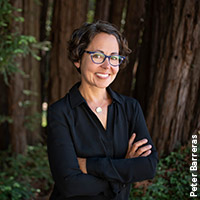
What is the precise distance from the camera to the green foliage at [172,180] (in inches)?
107

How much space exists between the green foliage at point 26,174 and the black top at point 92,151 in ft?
5.68

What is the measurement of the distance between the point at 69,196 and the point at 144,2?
3128mm

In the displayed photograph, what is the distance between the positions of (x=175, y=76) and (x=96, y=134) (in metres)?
1.63

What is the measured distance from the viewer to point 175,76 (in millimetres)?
2859

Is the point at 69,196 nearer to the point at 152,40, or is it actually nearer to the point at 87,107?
the point at 87,107

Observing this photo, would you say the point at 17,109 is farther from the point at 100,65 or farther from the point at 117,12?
the point at 100,65

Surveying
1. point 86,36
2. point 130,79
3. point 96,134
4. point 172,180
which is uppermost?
point 86,36

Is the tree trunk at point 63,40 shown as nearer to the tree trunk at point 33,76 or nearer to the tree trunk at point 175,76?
the tree trunk at point 33,76

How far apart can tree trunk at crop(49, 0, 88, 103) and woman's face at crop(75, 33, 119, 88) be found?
2.49m

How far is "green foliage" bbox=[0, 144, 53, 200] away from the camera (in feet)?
10.5

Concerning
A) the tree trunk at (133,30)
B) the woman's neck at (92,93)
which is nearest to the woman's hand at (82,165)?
the woman's neck at (92,93)

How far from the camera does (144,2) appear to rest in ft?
11.8

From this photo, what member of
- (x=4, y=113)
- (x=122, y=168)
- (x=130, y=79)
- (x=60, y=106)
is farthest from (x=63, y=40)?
(x=122, y=168)

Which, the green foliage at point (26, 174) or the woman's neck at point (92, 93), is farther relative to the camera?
the green foliage at point (26, 174)
